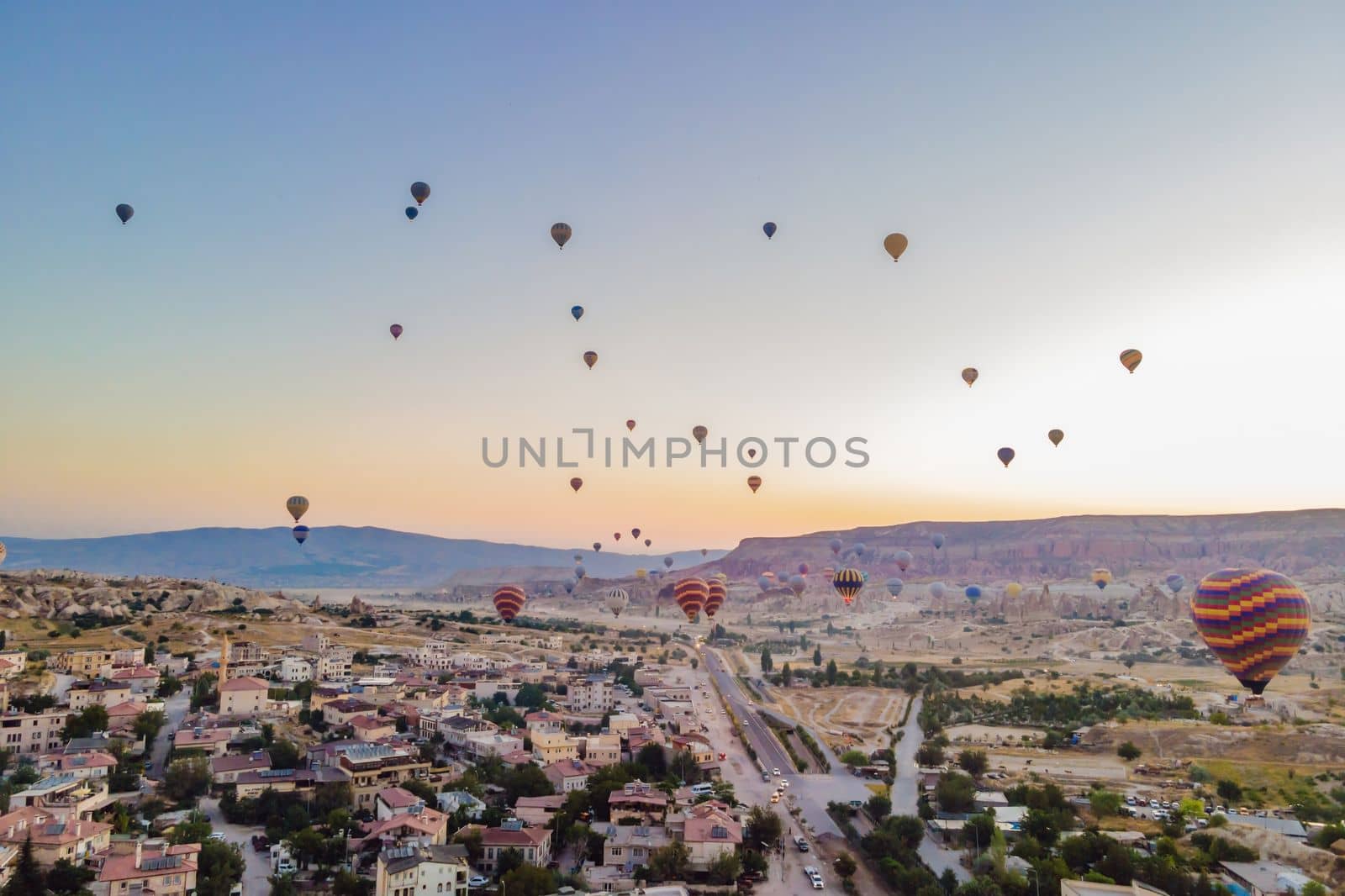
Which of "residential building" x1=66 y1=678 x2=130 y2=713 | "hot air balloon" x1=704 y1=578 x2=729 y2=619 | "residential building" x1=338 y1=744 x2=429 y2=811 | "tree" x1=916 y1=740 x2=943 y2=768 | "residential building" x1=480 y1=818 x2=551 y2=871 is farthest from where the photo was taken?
"hot air balloon" x1=704 y1=578 x2=729 y2=619

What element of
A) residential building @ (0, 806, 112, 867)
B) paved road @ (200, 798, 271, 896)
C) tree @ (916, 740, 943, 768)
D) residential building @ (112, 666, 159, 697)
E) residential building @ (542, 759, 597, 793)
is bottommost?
tree @ (916, 740, 943, 768)

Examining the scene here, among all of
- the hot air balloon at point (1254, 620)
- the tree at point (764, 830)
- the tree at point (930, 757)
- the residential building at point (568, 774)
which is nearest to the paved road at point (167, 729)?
the residential building at point (568, 774)

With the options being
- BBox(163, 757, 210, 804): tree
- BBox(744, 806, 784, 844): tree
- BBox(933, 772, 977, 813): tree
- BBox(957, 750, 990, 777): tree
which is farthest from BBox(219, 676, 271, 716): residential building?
BBox(957, 750, 990, 777): tree

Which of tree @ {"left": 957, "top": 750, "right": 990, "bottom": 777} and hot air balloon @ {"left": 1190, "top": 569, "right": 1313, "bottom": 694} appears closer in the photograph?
hot air balloon @ {"left": 1190, "top": 569, "right": 1313, "bottom": 694}

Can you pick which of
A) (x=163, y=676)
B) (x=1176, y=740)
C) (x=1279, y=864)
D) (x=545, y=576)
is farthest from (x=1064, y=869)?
(x=545, y=576)

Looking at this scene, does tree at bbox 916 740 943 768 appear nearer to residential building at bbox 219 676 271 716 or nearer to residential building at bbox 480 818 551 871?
residential building at bbox 480 818 551 871

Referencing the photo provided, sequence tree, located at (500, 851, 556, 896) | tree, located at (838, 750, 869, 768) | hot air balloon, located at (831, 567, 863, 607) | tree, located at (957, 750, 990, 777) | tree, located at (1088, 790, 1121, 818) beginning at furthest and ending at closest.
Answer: hot air balloon, located at (831, 567, 863, 607) → tree, located at (838, 750, 869, 768) → tree, located at (957, 750, 990, 777) → tree, located at (1088, 790, 1121, 818) → tree, located at (500, 851, 556, 896)

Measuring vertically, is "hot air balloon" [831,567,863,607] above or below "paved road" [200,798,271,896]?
above

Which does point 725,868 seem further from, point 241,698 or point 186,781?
point 241,698
